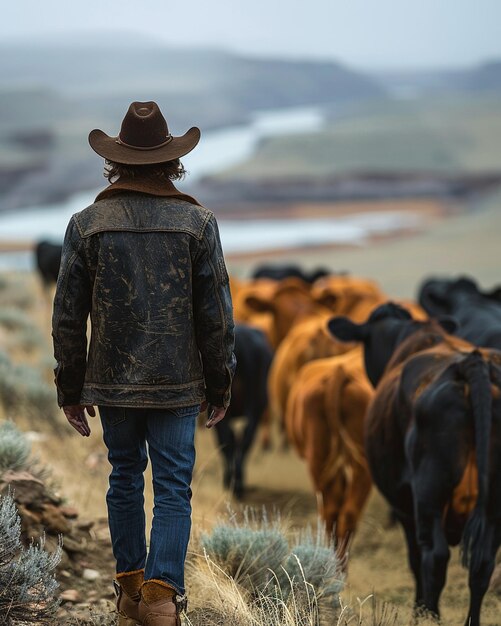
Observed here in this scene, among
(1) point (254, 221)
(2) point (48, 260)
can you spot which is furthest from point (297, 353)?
(1) point (254, 221)

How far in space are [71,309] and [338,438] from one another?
4.14m

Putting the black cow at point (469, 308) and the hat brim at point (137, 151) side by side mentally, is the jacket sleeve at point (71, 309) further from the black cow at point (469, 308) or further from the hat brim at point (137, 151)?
the black cow at point (469, 308)

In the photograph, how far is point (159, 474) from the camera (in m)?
3.70

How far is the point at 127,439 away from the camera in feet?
12.3

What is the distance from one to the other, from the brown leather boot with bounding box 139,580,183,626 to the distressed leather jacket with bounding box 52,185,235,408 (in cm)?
65

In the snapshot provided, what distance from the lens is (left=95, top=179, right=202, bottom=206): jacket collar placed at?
369 centimetres

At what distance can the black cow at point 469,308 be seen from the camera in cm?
858

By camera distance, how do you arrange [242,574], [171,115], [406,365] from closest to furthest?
1. [242,574]
2. [406,365]
3. [171,115]

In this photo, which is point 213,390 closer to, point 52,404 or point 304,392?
point 304,392

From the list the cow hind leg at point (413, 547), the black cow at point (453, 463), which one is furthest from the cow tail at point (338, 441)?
the black cow at point (453, 463)

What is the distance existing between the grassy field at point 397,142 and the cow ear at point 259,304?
88.6 ft

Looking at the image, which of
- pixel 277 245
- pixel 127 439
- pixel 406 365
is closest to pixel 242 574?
pixel 127 439

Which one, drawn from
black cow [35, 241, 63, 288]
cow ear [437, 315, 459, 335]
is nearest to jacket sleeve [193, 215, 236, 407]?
cow ear [437, 315, 459, 335]

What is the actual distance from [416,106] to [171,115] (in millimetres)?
11356
